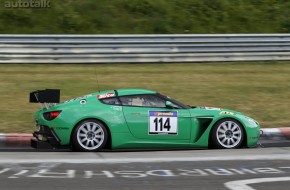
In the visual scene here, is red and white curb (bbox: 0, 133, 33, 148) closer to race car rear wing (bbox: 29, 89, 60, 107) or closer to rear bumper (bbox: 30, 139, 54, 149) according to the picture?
rear bumper (bbox: 30, 139, 54, 149)

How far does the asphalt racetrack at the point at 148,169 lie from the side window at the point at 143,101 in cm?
80

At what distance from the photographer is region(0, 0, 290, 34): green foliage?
61.7ft

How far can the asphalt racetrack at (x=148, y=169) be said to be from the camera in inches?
264

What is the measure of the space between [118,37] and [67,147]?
7373 mm

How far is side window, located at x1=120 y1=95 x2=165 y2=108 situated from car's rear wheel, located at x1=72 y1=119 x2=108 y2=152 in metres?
0.64

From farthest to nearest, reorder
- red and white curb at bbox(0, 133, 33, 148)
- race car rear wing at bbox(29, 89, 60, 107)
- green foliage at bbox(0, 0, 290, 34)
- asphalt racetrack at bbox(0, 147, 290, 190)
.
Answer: green foliage at bbox(0, 0, 290, 34)
red and white curb at bbox(0, 133, 33, 148)
race car rear wing at bbox(29, 89, 60, 107)
asphalt racetrack at bbox(0, 147, 290, 190)

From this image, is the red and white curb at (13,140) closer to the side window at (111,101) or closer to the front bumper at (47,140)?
the front bumper at (47,140)

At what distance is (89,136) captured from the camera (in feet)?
30.9

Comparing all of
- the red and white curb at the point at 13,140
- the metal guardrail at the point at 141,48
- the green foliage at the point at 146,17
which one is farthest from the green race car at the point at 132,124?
the green foliage at the point at 146,17

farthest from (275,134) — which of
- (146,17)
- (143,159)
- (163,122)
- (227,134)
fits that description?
(146,17)

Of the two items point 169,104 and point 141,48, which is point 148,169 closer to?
point 169,104

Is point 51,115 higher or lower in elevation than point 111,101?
lower

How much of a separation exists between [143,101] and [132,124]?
0.47 m

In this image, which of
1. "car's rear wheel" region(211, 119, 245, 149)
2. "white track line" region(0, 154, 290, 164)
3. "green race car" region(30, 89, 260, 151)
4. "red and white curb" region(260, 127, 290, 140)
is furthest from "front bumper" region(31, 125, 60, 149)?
"red and white curb" region(260, 127, 290, 140)
